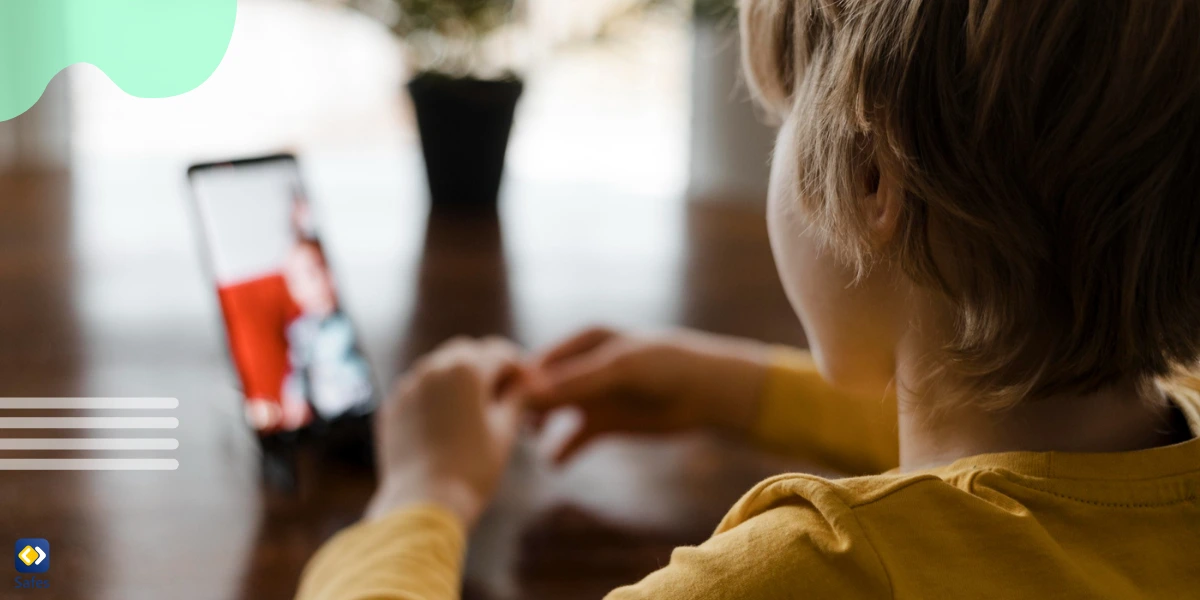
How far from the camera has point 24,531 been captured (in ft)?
1.93

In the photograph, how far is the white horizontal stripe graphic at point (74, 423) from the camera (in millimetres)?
679

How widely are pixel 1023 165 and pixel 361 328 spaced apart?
648 mm

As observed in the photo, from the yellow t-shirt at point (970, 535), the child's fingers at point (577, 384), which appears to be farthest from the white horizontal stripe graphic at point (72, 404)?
the yellow t-shirt at point (970, 535)

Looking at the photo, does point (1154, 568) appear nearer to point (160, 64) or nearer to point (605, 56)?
point (160, 64)

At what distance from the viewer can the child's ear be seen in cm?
41

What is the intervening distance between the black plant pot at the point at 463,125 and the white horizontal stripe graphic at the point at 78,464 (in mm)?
Answer: 647

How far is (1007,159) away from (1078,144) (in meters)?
0.02

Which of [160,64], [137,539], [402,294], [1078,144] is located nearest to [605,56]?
[402,294]

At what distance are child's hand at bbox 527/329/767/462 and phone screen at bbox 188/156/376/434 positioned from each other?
5.8 inches

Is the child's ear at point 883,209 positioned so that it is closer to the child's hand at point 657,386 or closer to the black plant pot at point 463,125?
the child's hand at point 657,386

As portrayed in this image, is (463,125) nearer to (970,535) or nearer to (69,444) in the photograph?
A: (69,444)

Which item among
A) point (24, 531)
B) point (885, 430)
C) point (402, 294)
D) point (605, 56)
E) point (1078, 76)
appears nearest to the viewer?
point (1078, 76)

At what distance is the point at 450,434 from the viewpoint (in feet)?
2.26

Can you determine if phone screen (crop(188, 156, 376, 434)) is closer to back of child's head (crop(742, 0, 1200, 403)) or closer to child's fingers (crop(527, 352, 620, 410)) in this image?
child's fingers (crop(527, 352, 620, 410))
